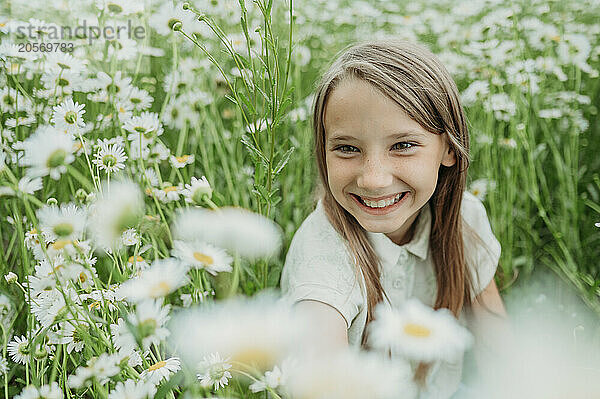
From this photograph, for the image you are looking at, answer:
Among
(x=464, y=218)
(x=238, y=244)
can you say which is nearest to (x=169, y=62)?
(x=464, y=218)

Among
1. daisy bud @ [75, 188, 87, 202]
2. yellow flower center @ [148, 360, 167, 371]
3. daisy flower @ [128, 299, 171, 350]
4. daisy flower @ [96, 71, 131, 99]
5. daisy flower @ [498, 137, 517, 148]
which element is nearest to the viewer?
daisy flower @ [128, 299, 171, 350]

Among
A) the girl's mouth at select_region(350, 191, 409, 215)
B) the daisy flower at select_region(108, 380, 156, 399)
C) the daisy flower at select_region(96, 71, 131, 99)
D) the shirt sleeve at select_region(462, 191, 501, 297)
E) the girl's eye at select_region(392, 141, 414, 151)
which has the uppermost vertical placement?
the daisy flower at select_region(96, 71, 131, 99)

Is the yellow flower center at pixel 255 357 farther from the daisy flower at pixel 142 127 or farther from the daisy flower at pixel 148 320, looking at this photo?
the daisy flower at pixel 142 127

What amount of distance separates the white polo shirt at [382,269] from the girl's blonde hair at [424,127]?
0.01 m

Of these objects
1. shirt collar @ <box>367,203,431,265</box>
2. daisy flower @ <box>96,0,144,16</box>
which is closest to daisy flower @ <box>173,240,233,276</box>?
shirt collar @ <box>367,203,431,265</box>

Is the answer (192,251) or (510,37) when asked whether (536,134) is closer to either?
(510,37)

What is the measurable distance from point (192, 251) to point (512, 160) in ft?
2.48

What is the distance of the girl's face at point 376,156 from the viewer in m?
0.70

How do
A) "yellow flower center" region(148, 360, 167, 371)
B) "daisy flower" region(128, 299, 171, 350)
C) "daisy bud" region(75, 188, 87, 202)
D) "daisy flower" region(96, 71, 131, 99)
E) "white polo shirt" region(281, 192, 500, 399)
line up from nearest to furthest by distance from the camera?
"daisy flower" region(128, 299, 171, 350), "yellow flower center" region(148, 360, 167, 371), "daisy bud" region(75, 188, 87, 202), "white polo shirt" region(281, 192, 500, 399), "daisy flower" region(96, 71, 131, 99)

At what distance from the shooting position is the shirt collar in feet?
2.78

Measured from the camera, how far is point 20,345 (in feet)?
2.04

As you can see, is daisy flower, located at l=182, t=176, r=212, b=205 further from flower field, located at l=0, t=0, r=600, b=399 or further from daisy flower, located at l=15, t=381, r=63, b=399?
daisy flower, located at l=15, t=381, r=63, b=399

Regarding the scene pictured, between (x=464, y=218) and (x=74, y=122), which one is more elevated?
(x=74, y=122)

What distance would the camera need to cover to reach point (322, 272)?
2.52 ft
